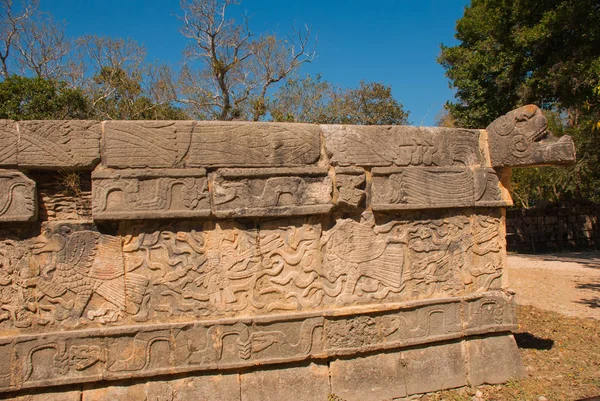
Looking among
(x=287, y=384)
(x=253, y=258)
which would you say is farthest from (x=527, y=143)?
(x=287, y=384)

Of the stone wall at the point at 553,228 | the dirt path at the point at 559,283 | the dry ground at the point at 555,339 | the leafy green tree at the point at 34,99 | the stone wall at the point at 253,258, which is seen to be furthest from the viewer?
the stone wall at the point at 553,228

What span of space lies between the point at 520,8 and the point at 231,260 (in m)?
9.81

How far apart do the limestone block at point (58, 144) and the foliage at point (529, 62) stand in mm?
8463

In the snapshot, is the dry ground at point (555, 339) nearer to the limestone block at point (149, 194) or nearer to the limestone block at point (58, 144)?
the limestone block at point (149, 194)

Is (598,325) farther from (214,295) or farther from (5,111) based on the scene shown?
(5,111)

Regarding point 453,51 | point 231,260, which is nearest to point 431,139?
point 231,260

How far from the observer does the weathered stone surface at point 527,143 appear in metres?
3.41

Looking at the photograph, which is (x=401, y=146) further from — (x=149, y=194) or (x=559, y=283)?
(x=559, y=283)

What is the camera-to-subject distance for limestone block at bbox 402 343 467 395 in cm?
340

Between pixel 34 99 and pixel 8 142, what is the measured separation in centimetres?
689

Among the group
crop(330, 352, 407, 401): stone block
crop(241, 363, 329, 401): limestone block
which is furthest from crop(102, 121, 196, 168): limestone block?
crop(330, 352, 407, 401): stone block

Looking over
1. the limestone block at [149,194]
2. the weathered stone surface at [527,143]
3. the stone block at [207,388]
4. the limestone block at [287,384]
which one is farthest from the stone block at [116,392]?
the weathered stone surface at [527,143]

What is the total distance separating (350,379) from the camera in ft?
10.8

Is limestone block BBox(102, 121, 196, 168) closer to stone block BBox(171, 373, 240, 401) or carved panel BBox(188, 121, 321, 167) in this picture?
carved panel BBox(188, 121, 321, 167)
